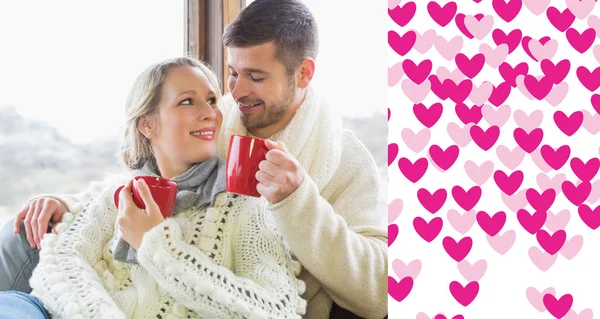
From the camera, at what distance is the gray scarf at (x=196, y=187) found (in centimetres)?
133

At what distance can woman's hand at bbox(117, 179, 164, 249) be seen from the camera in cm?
123

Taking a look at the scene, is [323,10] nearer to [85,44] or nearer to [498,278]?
[85,44]

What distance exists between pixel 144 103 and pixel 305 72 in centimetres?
41

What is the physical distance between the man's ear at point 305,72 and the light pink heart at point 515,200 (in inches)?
33.0

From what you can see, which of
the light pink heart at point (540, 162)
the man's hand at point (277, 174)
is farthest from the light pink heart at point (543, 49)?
the man's hand at point (277, 174)

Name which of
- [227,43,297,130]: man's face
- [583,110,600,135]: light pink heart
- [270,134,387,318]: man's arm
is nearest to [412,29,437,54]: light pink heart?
[583,110,600,135]: light pink heart

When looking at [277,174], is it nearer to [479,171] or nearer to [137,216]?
[137,216]

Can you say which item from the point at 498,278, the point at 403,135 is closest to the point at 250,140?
the point at 403,135

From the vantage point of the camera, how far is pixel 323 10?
200cm

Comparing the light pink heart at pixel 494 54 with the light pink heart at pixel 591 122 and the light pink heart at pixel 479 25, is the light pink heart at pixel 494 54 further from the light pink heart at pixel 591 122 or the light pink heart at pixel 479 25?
the light pink heart at pixel 591 122

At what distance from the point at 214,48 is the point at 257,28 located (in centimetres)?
61

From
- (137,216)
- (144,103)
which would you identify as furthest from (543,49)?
(144,103)

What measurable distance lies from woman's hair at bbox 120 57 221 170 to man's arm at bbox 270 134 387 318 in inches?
16.1

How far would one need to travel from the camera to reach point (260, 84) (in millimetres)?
1519
